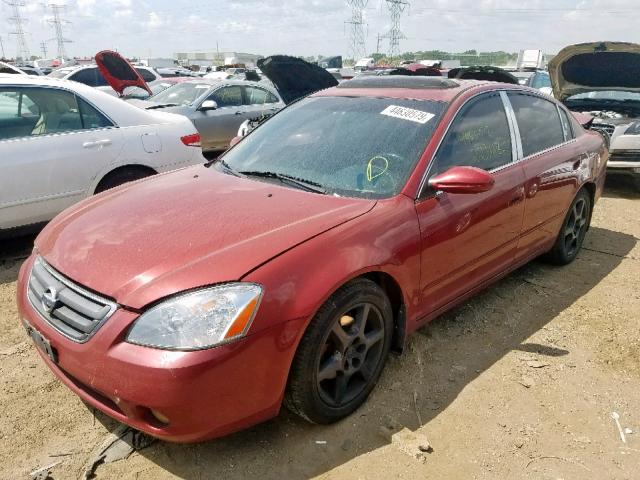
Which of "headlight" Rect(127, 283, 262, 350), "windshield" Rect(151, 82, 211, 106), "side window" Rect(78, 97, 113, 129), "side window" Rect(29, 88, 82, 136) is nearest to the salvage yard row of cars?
"headlight" Rect(127, 283, 262, 350)

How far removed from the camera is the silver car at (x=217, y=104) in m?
8.41

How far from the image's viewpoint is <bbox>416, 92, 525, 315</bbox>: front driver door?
2709 millimetres

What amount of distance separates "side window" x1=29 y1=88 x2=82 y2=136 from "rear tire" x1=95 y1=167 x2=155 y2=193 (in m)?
0.47

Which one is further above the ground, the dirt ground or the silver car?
the silver car

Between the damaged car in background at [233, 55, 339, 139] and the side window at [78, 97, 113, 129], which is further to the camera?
the damaged car in background at [233, 55, 339, 139]

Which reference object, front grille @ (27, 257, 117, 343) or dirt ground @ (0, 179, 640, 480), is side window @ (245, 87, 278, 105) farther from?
front grille @ (27, 257, 117, 343)

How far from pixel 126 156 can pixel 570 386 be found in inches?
151

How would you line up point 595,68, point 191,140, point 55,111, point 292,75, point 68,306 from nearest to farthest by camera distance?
1. point 68,306
2. point 55,111
3. point 191,140
4. point 292,75
5. point 595,68

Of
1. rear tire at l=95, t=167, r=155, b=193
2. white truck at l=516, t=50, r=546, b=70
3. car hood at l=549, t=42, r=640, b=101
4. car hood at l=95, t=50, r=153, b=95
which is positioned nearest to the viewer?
rear tire at l=95, t=167, r=155, b=193

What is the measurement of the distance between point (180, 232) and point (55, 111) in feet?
9.12

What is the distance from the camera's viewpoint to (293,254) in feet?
6.89

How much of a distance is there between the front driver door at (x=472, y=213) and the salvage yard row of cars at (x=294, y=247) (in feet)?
0.04

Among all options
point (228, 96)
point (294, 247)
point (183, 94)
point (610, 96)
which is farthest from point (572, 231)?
point (183, 94)

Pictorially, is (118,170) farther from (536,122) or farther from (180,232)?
(536,122)
